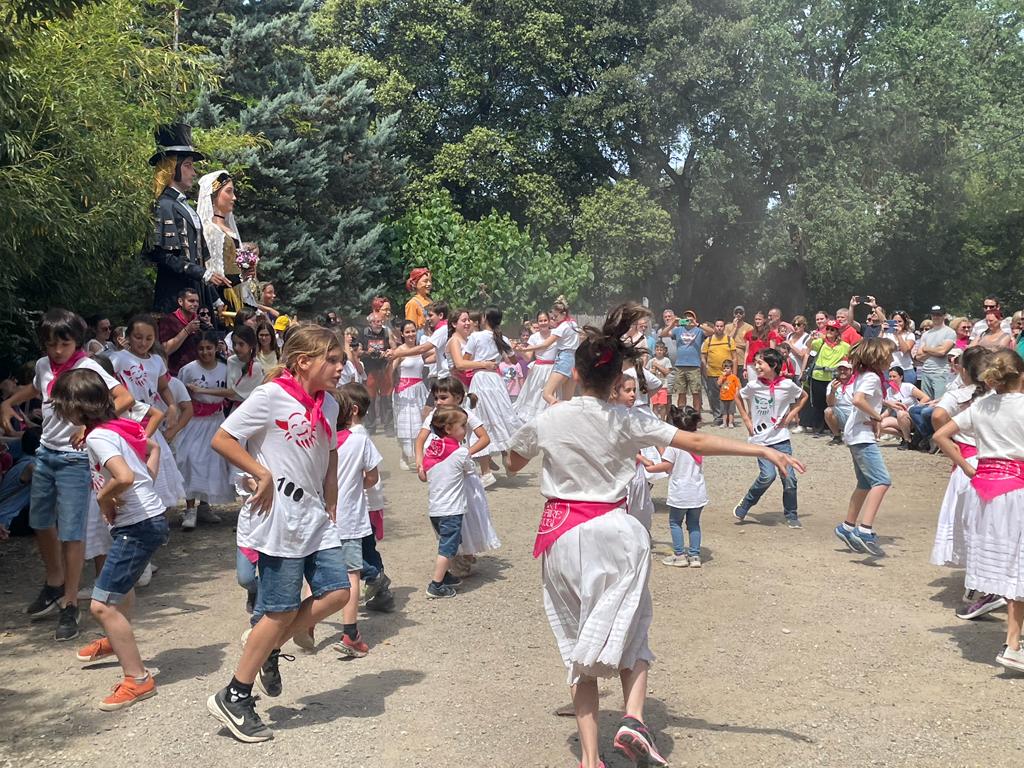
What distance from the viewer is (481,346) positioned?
12320 mm

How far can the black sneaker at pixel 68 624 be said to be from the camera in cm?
668

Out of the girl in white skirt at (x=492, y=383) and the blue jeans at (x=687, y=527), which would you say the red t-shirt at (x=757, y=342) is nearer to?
the girl in white skirt at (x=492, y=383)

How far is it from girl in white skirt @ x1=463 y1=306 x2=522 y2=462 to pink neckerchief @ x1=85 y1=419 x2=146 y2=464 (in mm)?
6322

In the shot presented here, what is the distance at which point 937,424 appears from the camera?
22.8 ft

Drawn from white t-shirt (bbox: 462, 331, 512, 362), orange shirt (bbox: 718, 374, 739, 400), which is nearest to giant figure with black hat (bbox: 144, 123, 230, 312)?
white t-shirt (bbox: 462, 331, 512, 362)

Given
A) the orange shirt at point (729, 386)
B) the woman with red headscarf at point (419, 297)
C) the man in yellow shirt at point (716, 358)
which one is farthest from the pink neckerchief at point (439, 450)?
the man in yellow shirt at point (716, 358)

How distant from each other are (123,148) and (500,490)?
5.32 metres

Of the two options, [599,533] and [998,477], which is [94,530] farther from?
[998,477]

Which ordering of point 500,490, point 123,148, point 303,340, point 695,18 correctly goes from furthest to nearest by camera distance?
point 695,18 → point 500,490 → point 123,148 → point 303,340

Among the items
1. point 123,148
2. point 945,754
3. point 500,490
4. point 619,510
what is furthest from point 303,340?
point 500,490

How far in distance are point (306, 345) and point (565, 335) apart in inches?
347

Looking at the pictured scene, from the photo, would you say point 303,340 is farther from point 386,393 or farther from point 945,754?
point 386,393

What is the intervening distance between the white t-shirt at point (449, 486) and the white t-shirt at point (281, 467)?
2519 millimetres

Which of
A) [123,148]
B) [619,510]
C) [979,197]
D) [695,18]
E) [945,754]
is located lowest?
[945,754]
